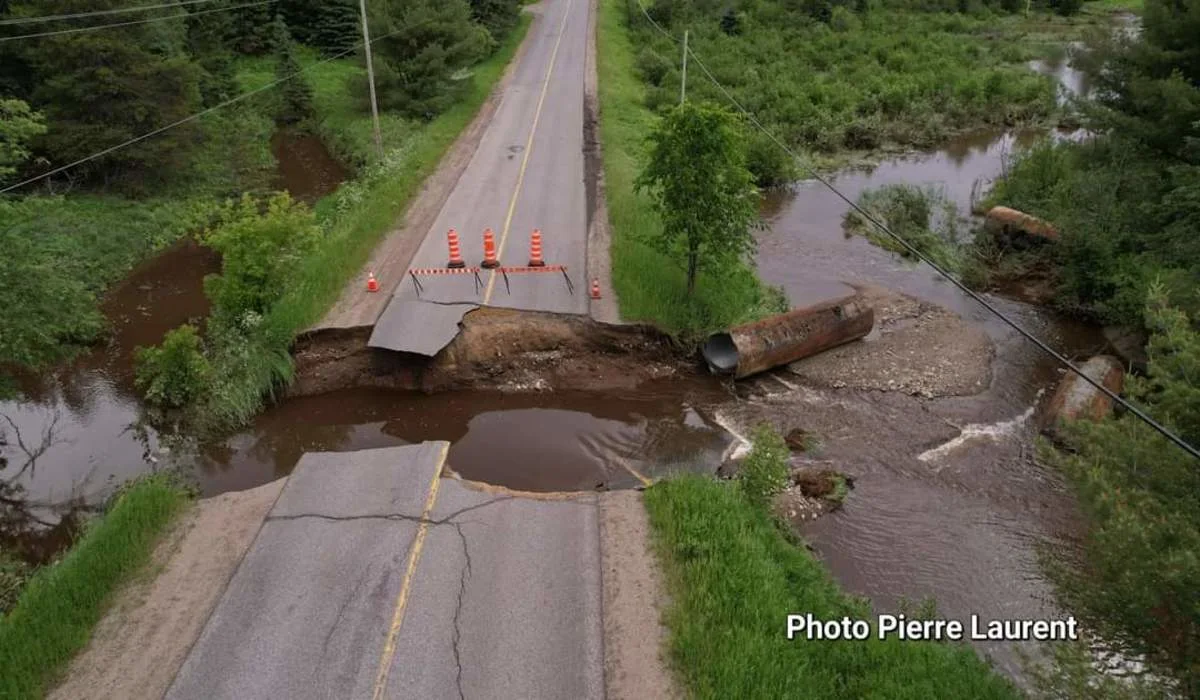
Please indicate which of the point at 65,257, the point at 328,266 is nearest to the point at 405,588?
the point at 328,266

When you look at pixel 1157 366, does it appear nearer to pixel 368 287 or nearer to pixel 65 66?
pixel 368 287

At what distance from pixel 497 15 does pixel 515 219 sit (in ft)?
97.4

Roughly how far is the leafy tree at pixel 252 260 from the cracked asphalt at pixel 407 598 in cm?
601

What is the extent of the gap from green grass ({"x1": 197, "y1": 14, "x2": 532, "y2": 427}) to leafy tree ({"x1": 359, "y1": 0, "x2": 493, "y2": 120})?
1494mm

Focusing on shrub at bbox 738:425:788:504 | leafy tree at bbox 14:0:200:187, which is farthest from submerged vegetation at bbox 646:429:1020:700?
leafy tree at bbox 14:0:200:187

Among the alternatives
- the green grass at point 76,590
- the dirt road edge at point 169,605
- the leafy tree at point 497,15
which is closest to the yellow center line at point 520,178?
the leafy tree at point 497,15

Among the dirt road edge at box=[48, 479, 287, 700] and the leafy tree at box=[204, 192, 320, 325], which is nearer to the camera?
the dirt road edge at box=[48, 479, 287, 700]

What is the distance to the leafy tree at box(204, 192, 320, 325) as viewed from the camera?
16172mm

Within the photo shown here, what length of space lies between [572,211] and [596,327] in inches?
271

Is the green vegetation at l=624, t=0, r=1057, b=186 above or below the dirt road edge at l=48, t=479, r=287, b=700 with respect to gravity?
above

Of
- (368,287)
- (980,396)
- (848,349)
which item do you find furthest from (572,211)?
(980,396)

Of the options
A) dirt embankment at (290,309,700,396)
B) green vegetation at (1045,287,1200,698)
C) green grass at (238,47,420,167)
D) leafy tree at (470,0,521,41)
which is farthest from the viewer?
leafy tree at (470,0,521,41)

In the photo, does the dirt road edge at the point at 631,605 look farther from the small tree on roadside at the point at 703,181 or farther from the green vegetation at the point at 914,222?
the green vegetation at the point at 914,222

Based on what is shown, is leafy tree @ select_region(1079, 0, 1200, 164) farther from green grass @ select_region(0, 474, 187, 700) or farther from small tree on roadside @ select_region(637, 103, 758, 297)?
green grass @ select_region(0, 474, 187, 700)
